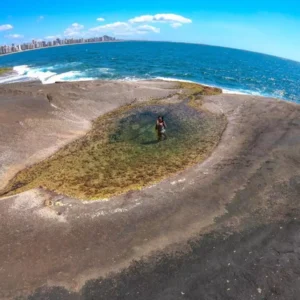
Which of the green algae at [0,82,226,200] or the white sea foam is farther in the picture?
the white sea foam

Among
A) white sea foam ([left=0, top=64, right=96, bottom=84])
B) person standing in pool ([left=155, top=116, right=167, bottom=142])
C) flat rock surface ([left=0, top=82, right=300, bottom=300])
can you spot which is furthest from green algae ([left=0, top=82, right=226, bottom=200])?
white sea foam ([left=0, top=64, right=96, bottom=84])

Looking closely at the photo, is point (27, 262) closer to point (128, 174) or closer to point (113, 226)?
point (113, 226)

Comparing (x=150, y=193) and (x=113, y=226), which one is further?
(x=150, y=193)

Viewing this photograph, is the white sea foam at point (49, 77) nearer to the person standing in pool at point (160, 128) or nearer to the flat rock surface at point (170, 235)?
the person standing in pool at point (160, 128)

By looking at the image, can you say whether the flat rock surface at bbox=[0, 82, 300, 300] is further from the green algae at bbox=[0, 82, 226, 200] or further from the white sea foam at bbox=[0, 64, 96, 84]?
the white sea foam at bbox=[0, 64, 96, 84]

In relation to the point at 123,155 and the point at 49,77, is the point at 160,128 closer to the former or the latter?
the point at 123,155

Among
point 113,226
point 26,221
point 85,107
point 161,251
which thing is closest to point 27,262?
point 26,221
